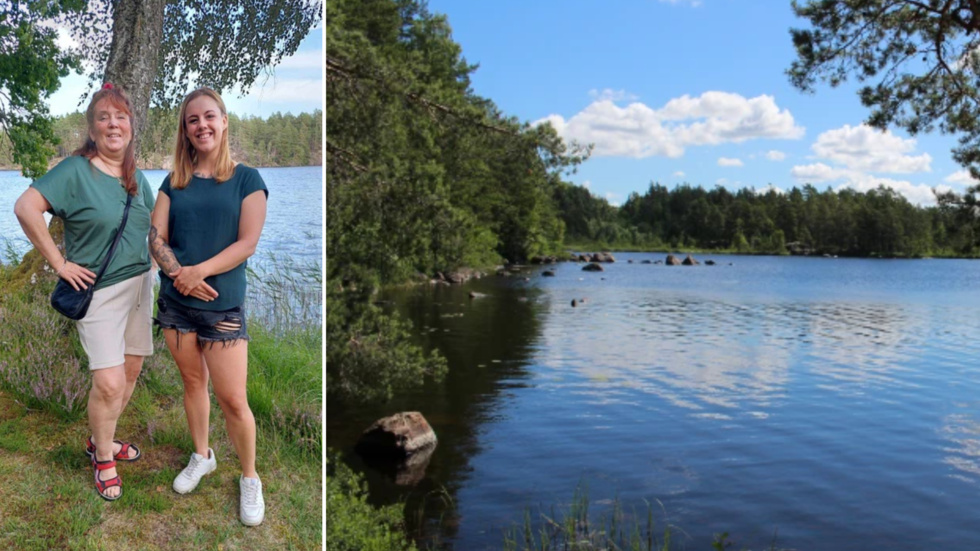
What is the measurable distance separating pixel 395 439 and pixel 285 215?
8279 millimetres

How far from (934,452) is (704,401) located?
395 cm

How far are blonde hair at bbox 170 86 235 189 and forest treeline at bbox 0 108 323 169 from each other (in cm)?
36

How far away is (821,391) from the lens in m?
18.2

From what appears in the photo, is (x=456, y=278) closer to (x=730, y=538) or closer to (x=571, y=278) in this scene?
(x=571, y=278)

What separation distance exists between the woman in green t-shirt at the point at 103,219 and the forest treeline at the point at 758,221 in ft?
229

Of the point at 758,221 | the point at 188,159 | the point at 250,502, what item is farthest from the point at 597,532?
the point at 758,221

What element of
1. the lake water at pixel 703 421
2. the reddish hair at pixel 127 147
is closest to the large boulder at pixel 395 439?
the lake water at pixel 703 421

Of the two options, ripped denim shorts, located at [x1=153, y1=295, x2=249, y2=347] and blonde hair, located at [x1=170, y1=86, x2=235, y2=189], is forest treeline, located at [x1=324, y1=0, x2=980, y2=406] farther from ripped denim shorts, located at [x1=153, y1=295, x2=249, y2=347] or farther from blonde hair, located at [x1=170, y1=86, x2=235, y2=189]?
ripped denim shorts, located at [x1=153, y1=295, x2=249, y2=347]

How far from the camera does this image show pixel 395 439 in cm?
1145

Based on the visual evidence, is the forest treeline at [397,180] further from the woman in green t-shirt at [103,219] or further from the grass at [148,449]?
the woman in green t-shirt at [103,219]

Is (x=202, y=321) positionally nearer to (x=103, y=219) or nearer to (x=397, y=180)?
(x=103, y=219)

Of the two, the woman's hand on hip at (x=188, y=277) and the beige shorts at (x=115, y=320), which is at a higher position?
the woman's hand on hip at (x=188, y=277)

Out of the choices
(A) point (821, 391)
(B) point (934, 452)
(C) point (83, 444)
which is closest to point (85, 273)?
(C) point (83, 444)

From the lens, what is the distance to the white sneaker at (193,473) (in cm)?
327
